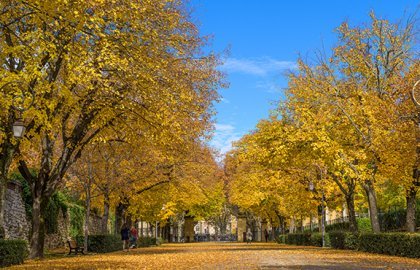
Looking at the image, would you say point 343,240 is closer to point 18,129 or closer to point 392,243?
point 392,243

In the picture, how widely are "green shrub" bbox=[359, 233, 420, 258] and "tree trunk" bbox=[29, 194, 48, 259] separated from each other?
50.9ft

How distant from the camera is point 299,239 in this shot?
149 feet

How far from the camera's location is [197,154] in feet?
122

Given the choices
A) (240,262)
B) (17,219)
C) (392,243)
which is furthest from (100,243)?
(392,243)

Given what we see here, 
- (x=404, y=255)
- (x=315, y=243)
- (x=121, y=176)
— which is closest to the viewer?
(x=404, y=255)

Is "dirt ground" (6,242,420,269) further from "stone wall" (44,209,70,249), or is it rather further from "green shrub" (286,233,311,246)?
"green shrub" (286,233,311,246)

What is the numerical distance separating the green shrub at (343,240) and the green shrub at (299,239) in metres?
7.35

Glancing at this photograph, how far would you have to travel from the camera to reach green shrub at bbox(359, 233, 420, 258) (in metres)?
20.6

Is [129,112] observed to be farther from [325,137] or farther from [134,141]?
[325,137]

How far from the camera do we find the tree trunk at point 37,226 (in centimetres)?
2188

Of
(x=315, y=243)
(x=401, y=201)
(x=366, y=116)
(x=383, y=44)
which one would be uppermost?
(x=383, y=44)

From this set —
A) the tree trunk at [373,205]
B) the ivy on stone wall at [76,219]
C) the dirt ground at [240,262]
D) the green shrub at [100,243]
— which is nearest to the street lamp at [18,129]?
the dirt ground at [240,262]

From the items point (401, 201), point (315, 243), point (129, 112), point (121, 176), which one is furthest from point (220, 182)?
point (129, 112)

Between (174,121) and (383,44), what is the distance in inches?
640
